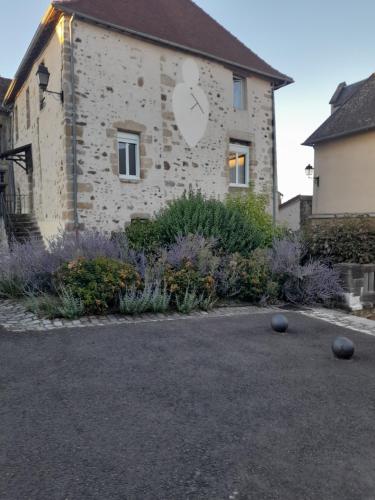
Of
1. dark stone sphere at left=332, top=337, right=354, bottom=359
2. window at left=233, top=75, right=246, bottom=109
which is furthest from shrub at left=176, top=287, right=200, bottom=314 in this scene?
window at left=233, top=75, right=246, bottom=109

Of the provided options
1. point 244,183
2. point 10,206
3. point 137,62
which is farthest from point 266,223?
point 10,206

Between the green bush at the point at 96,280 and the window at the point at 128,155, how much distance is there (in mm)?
5311

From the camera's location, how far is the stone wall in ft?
21.0

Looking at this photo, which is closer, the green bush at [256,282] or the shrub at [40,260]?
the shrub at [40,260]

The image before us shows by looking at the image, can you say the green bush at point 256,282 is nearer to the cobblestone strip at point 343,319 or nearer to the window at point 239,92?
the cobblestone strip at point 343,319

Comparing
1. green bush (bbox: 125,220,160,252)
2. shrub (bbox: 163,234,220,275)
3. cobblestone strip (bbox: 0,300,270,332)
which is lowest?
cobblestone strip (bbox: 0,300,270,332)

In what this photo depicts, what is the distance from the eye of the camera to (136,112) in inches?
410

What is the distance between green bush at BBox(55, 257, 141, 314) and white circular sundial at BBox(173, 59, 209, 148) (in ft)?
22.8

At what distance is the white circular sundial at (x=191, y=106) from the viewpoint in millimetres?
11188

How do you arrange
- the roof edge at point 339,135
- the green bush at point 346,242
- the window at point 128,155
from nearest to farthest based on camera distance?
the green bush at point 346,242 < the window at point 128,155 < the roof edge at point 339,135

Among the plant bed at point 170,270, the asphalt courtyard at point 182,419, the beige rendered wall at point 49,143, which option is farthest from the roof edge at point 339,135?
the asphalt courtyard at point 182,419

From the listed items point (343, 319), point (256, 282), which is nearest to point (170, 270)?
point (256, 282)

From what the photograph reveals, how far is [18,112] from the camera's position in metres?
14.7

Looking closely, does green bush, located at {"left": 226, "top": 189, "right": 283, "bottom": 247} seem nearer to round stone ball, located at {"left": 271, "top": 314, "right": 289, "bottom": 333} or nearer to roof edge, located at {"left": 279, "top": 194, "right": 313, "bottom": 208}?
round stone ball, located at {"left": 271, "top": 314, "right": 289, "bottom": 333}
